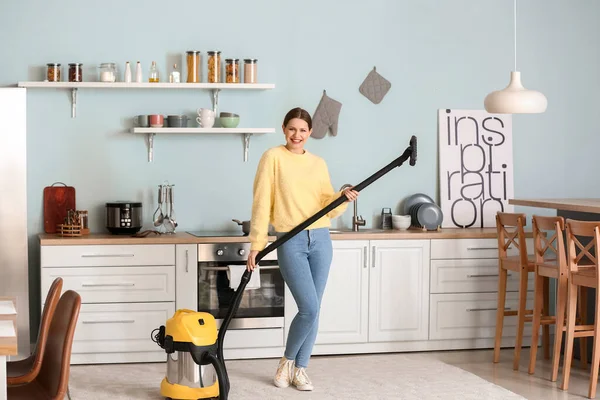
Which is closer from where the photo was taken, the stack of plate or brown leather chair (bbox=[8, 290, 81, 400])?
brown leather chair (bbox=[8, 290, 81, 400])

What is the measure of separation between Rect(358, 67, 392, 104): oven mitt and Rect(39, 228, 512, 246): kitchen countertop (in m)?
0.91

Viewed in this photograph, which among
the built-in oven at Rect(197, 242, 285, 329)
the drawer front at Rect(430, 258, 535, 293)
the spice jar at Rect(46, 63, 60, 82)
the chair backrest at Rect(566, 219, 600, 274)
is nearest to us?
the chair backrest at Rect(566, 219, 600, 274)

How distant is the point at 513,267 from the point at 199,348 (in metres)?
2.04

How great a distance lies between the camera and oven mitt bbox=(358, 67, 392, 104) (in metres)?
5.96

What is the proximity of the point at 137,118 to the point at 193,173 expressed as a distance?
52 centimetres

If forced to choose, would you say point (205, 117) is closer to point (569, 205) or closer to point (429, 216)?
point (429, 216)

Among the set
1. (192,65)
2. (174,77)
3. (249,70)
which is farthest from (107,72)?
(249,70)

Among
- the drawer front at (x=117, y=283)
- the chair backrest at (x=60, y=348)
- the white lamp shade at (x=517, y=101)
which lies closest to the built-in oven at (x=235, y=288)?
the drawer front at (x=117, y=283)

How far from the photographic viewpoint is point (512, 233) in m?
5.18

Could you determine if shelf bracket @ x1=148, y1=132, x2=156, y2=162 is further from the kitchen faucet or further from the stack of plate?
the stack of plate

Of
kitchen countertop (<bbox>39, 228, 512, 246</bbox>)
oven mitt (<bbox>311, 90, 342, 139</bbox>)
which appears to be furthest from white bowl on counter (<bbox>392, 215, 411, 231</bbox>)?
oven mitt (<bbox>311, 90, 342, 139</bbox>)

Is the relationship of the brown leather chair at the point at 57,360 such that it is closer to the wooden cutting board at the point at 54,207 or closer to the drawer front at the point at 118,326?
the drawer front at the point at 118,326

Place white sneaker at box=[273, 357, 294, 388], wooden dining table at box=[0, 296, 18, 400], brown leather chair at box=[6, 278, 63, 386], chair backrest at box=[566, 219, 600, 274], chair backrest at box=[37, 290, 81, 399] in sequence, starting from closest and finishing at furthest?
wooden dining table at box=[0, 296, 18, 400] < chair backrest at box=[37, 290, 81, 399] < brown leather chair at box=[6, 278, 63, 386] < chair backrest at box=[566, 219, 600, 274] < white sneaker at box=[273, 357, 294, 388]

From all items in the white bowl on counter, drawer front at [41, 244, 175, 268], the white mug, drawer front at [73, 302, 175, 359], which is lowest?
drawer front at [73, 302, 175, 359]
